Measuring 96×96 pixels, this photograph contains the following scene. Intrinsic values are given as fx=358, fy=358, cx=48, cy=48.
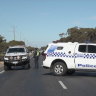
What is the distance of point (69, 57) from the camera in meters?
21.4

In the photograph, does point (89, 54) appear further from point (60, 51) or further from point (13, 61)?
point (13, 61)

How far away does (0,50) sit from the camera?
7406 cm

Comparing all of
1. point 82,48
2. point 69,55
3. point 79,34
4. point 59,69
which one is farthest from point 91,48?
point 79,34

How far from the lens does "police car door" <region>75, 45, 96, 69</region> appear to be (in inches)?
818

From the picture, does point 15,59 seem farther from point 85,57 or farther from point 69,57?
point 85,57

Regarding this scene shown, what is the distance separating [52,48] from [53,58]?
655 mm

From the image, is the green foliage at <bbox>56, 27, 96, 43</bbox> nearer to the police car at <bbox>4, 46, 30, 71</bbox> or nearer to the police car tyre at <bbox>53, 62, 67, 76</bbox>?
the police car at <bbox>4, 46, 30, 71</bbox>

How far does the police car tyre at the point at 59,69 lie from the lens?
21.5m

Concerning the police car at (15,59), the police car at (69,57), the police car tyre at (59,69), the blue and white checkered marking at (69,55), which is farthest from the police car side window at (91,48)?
the police car at (15,59)

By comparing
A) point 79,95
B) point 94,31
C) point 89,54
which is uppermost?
point 94,31

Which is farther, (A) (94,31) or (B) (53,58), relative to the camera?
(A) (94,31)

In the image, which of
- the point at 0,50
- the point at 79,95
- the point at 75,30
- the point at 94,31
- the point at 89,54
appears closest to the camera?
the point at 79,95

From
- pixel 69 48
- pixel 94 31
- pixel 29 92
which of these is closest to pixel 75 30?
pixel 94 31

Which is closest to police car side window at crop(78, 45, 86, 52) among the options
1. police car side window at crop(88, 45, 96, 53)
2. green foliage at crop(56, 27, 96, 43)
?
police car side window at crop(88, 45, 96, 53)
